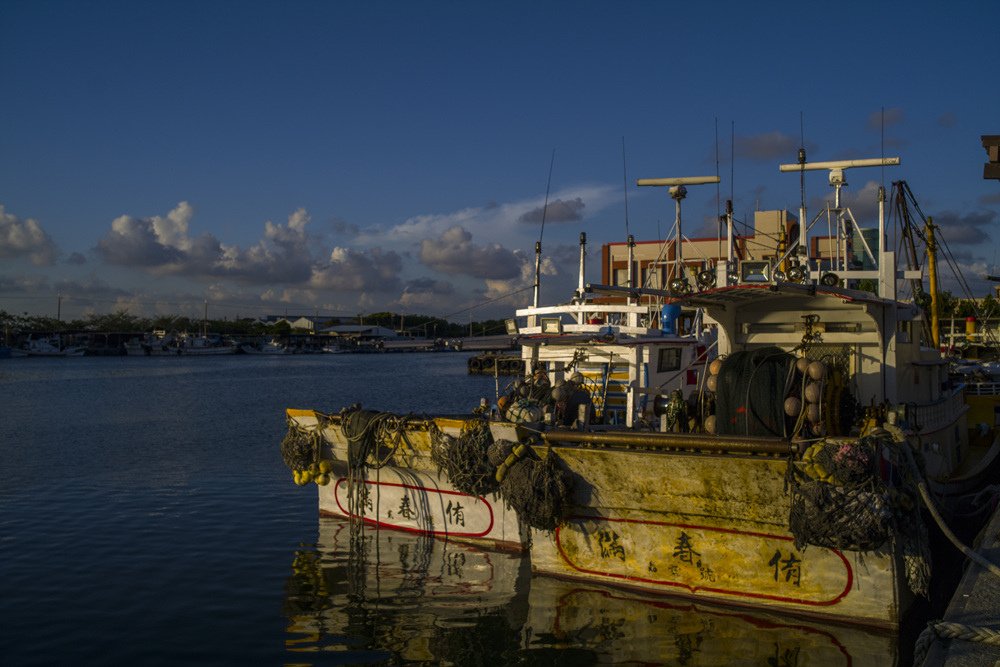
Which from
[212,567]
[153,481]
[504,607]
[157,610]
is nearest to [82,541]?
[212,567]

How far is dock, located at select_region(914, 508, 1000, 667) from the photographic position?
6.19 m

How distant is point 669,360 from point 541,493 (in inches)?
298

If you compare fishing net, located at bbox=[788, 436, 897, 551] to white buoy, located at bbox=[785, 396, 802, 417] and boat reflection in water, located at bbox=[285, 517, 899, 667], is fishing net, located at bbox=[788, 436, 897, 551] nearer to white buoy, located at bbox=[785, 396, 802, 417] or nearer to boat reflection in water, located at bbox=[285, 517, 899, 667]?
boat reflection in water, located at bbox=[285, 517, 899, 667]

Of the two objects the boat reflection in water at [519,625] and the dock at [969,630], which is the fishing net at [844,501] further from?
the boat reflection in water at [519,625]

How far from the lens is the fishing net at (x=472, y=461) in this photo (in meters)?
10.5

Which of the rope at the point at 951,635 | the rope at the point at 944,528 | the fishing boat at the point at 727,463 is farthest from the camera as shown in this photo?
the fishing boat at the point at 727,463

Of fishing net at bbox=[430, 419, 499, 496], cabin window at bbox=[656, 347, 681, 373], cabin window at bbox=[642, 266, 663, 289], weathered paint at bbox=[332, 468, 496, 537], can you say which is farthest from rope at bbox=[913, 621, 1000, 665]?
cabin window at bbox=[642, 266, 663, 289]

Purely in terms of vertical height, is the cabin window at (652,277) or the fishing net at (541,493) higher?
the cabin window at (652,277)

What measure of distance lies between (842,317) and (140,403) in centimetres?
4396

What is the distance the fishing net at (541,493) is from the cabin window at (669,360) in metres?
6.66

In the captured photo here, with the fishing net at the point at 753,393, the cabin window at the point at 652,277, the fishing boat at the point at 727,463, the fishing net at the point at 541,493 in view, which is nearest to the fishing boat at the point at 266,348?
the cabin window at the point at 652,277

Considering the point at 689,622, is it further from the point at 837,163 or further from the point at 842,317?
the point at 837,163

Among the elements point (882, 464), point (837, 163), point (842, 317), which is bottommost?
point (882, 464)

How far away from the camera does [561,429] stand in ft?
33.3
